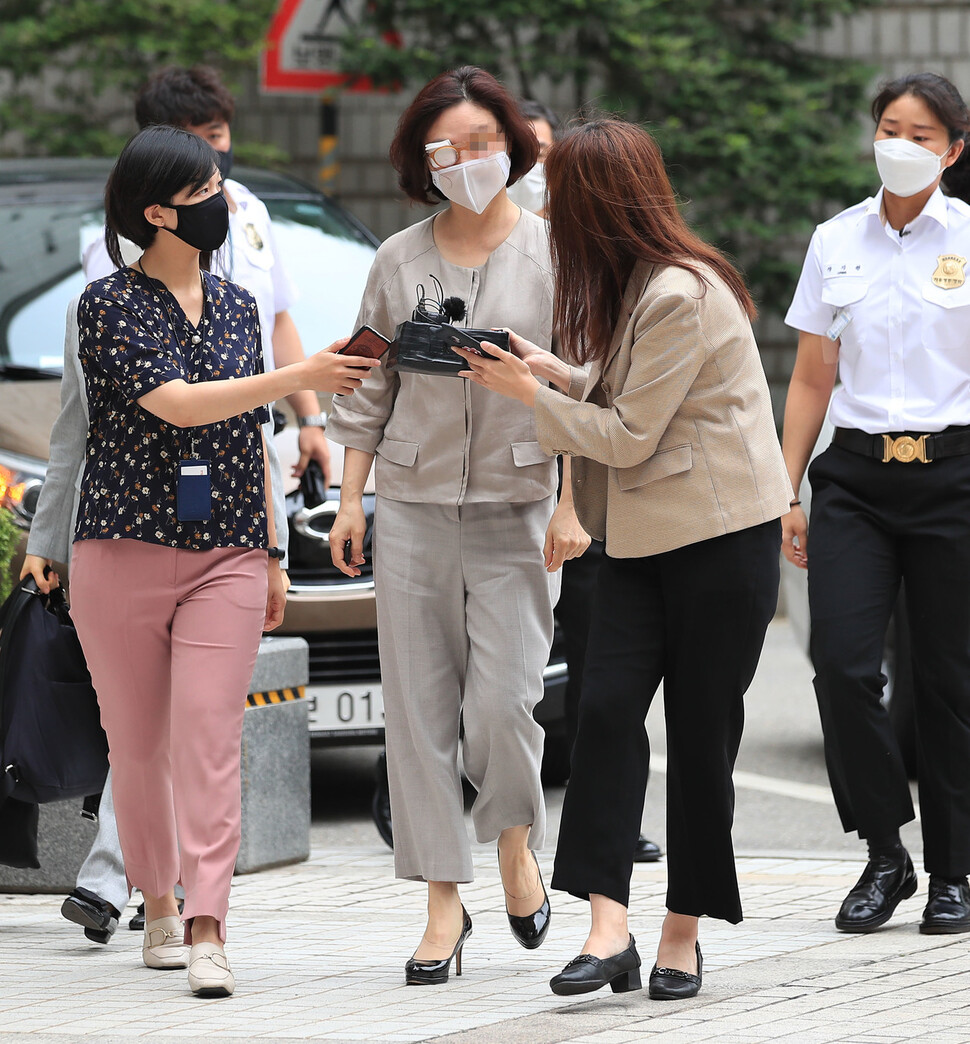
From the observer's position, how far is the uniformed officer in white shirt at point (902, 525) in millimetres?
4746

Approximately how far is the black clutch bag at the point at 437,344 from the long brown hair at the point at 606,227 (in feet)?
0.61

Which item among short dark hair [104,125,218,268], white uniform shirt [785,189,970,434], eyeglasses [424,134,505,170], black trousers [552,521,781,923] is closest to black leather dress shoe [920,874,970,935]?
black trousers [552,521,781,923]

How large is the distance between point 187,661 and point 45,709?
71 centimetres

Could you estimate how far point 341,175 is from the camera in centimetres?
1500

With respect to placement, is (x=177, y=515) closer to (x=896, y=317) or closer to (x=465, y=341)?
(x=465, y=341)

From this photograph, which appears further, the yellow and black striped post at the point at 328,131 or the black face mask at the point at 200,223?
the yellow and black striped post at the point at 328,131

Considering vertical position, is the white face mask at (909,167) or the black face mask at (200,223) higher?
the white face mask at (909,167)

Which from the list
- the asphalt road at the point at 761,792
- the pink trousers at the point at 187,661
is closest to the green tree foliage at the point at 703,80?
the asphalt road at the point at 761,792

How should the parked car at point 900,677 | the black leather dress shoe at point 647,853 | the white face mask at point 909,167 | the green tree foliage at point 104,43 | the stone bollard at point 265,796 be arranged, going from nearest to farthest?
1. the white face mask at point 909,167
2. the stone bollard at point 265,796
3. the black leather dress shoe at point 647,853
4. the parked car at point 900,677
5. the green tree foliage at point 104,43

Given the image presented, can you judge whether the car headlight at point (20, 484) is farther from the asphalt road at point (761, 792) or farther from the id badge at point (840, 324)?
the id badge at point (840, 324)

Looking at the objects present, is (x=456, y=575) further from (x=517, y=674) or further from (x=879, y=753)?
(x=879, y=753)

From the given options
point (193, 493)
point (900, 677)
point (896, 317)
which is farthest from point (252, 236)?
point (900, 677)

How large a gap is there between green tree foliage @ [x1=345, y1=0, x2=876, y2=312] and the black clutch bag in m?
8.77

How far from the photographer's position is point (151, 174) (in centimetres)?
420
